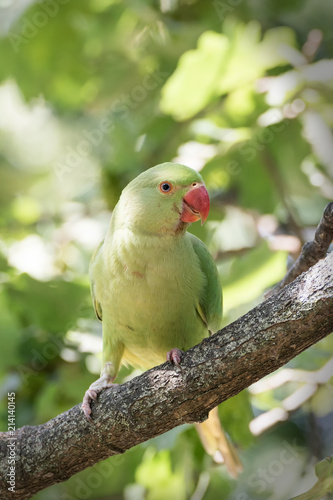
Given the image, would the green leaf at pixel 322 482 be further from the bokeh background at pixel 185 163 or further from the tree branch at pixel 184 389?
the bokeh background at pixel 185 163

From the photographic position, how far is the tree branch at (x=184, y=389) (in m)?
2.33

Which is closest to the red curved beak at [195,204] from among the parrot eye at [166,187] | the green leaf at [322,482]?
the parrot eye at [166,187]

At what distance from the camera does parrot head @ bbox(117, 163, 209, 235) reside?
3.18 meters

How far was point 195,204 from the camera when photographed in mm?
3158

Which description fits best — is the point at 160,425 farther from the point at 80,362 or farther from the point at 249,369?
the point at 80,362

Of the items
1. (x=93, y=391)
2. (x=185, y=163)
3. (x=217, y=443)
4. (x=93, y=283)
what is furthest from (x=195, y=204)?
(x=217, y=443)

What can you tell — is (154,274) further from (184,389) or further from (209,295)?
(184,389)

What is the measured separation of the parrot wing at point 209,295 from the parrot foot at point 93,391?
0.72 meters

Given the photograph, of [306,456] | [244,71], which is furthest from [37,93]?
[306,456]

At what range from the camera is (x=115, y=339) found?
3.51m

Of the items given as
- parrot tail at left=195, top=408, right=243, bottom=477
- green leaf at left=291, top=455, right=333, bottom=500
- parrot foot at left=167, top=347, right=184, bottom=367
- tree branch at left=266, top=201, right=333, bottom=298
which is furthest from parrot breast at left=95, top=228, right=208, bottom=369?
green leaf at left=291, top=455, right=333, bottom=500

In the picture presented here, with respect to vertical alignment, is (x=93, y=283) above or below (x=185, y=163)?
below

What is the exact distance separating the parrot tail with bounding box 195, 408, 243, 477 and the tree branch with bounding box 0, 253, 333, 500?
120 cm

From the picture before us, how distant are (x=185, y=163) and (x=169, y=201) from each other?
1.36 metres
